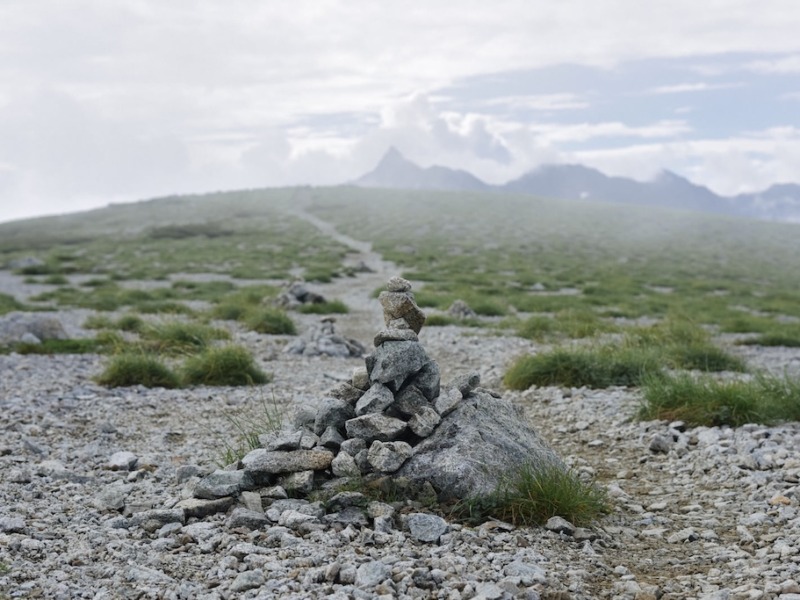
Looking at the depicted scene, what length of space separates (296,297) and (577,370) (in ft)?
52.7

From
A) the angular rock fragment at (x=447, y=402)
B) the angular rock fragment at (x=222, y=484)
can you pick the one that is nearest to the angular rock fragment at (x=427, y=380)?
the angular rock fragment at (x=447, y=402)

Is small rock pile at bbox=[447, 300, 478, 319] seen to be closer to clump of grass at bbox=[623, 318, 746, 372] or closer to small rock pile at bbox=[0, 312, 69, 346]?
clump of grass at bbox=[623, 318, 746, 372]

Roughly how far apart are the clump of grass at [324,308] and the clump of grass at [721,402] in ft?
54.7

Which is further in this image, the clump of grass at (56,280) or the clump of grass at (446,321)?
the clump of grass at (56,280)

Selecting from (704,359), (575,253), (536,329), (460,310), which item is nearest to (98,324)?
(460,310)

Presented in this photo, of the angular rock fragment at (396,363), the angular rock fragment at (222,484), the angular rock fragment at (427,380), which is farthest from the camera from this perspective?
the angular rock fragment at (427,380)

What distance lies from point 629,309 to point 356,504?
80.8 ft

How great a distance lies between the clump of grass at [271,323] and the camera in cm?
2069

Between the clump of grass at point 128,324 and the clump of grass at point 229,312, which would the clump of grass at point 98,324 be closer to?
the clump of grass at point 128,324

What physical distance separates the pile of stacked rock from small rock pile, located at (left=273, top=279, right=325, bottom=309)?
18.8 meters

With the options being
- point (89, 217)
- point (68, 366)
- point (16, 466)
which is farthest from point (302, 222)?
point (16, 466)

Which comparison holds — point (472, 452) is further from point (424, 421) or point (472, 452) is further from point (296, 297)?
point (296, 297)

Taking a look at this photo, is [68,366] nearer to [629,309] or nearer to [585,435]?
[585,435]

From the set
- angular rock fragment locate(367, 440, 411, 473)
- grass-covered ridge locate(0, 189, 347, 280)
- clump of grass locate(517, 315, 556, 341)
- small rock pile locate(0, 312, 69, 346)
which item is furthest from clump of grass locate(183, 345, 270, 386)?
grass-covered ridge locate(0, 189, 347, 280)
